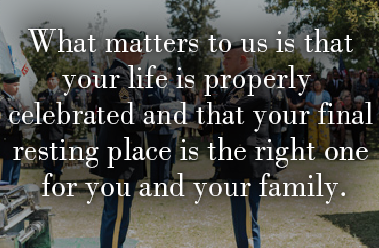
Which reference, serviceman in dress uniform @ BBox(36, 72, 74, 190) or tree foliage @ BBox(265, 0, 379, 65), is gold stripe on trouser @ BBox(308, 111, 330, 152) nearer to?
tree foliage @ BBox(265, 0, 379, 65)

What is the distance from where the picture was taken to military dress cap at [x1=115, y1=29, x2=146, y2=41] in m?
4.78

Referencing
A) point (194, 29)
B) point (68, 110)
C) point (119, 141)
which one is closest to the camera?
point (119, 141)

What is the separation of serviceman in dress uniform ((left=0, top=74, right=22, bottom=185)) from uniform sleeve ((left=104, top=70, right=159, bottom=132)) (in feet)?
13.0

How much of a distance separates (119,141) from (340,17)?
52.9 feet

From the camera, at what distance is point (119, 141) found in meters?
4.71

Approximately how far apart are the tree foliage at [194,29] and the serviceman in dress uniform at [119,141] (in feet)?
199

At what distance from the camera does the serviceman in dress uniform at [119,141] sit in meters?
4.62

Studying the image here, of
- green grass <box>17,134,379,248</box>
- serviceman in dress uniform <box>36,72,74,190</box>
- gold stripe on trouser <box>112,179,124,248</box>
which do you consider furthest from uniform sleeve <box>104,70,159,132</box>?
serviceman in dress uniform <box>36,72,74,190</box>

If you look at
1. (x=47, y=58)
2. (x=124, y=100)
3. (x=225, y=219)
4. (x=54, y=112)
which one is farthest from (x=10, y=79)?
(x=47, y=58)

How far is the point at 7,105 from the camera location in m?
8.06

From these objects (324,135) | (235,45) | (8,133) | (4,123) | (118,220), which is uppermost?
(235,45)

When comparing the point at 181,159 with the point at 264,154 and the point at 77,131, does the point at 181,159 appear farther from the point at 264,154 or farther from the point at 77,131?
the point at 264,154

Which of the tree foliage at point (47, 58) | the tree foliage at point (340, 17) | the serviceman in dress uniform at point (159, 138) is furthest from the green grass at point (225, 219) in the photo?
the tree foliage at point (47, 58)

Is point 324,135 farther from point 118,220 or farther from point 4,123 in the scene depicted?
point 118,220
